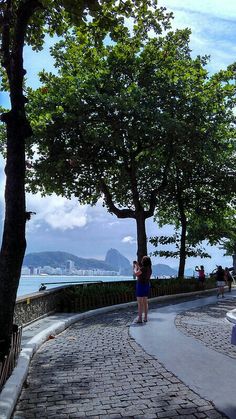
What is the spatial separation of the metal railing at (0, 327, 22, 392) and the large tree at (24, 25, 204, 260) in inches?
546

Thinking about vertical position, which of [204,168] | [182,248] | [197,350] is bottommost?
[197,350]

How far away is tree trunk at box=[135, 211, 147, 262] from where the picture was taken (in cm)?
2450

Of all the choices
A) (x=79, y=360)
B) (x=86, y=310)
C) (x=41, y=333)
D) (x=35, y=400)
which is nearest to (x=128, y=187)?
(x=86, y=310)

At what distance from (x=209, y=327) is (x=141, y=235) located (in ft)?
38.7

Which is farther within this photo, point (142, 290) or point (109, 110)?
point (109, 110)

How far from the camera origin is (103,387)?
21.8ft

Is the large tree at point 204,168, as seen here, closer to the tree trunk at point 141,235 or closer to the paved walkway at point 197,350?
the tree trunk at point 141,235

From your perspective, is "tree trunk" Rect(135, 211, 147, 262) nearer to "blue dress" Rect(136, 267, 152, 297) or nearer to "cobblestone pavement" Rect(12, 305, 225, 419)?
"blue dress" Rect(136, 267, 152, 297)

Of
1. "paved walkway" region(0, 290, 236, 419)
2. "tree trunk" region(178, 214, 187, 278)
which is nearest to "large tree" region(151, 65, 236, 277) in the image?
"tree trunk" region(178, 214, 187, 278)

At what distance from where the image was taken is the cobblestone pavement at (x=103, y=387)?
5535 millimetres

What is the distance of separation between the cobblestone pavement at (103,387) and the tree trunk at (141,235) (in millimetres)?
14066

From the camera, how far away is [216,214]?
32.2 m

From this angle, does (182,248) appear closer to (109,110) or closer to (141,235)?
(141,235)

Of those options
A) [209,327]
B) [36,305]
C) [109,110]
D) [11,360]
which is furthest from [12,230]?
[109,110]
